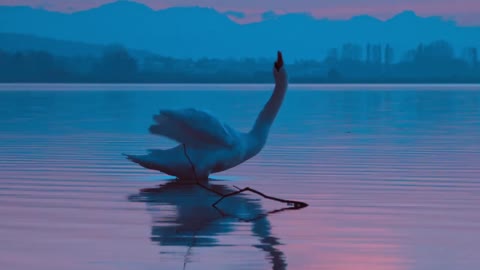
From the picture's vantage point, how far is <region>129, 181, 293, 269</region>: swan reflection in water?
35.0 ft

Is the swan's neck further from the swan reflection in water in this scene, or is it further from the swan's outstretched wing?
the swan reflection in water

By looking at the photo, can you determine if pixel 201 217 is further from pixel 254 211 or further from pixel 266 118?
pixel 266 118

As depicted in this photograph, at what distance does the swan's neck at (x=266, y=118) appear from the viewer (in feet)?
55.5

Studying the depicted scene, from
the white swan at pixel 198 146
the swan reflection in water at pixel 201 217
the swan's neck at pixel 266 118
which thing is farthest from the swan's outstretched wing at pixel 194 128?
the swan reflection in water at pixel 201 217

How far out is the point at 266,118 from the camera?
56.6 feet

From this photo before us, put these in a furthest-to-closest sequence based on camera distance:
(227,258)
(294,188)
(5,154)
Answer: (5,154), (294,188), (227,258)

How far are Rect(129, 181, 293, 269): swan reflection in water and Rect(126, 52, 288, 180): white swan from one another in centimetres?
26

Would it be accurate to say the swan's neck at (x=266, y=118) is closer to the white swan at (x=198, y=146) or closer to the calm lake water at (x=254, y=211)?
the white swan at (x=198, y=146)

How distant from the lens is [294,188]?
1557 cm

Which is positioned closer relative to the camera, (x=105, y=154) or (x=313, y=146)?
(x=105, y=154)

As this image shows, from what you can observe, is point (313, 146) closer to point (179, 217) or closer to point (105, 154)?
point (105, 154)

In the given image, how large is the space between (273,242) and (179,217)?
211 centimetres

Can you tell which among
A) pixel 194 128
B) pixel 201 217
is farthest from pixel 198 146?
pixel 201 217

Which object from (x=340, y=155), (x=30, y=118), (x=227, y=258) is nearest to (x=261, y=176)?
(x=340, y=155)
